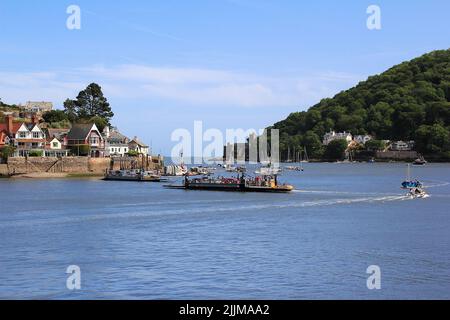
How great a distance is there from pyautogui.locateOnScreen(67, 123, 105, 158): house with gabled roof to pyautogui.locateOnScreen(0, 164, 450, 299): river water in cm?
6967

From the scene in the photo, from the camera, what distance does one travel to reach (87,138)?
15462 centimetres

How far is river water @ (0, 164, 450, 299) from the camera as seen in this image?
115ft

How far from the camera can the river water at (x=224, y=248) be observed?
35031mm

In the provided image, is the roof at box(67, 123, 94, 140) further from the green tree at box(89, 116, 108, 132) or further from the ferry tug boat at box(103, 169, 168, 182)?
the green tree at box(89, 116, 108, 132)

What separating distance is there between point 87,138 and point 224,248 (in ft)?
367

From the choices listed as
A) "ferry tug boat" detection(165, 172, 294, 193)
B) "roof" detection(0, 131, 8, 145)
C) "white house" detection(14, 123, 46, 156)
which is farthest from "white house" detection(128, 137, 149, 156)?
"ferry tug boat" detection(165, 172, 294, 193)

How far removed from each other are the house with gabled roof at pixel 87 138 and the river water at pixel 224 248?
69669mm

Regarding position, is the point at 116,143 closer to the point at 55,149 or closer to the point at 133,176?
the point at 55,149

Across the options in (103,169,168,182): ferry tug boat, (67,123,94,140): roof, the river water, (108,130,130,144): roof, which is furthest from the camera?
(108,130,130,144): roof

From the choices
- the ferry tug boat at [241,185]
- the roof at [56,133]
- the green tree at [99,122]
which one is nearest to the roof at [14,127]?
the roof at [56,133]

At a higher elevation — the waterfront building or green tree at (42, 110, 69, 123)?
green tree at (42, 110, 69, 123)

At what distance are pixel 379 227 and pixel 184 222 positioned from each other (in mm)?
16735

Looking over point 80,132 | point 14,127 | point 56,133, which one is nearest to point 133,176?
point 80,132
